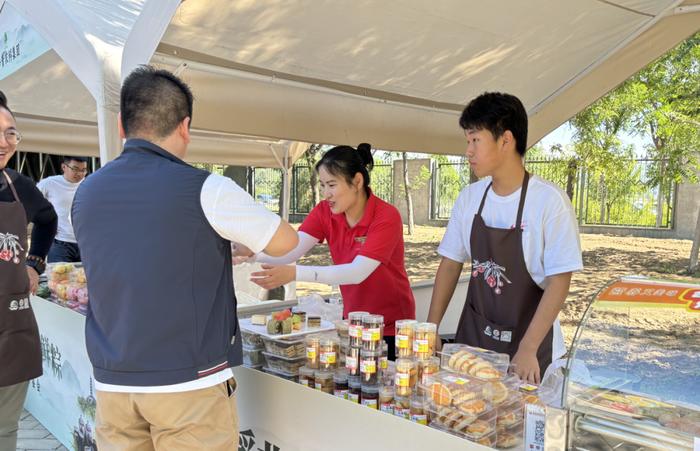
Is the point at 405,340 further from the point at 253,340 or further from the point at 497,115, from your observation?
the point at 497,115

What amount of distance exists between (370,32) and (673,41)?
6.26 feet

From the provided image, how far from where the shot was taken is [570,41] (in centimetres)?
311

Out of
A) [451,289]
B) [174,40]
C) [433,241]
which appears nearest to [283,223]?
[451,289]

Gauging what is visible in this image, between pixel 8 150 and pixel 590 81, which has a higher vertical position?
pixel 590 81

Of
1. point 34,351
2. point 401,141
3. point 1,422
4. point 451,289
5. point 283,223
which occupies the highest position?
point 401,141

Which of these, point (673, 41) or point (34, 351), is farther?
point (673, 41)

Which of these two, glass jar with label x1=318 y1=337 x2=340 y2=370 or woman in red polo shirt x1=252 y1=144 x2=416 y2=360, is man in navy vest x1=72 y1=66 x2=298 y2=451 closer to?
glass jar with label x1=318 y1=337 x2=340 y2=370

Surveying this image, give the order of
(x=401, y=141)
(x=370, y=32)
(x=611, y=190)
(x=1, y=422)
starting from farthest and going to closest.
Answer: (x=611, y=190) < (x=401, y=141) < (x=370, y=32) < (x=1, y=422)

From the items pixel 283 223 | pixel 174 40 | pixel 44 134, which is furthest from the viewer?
pixel 44 134

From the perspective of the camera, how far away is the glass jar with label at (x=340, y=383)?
1.70 m

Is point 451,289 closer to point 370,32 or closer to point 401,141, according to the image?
point 370,32

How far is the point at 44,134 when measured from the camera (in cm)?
493

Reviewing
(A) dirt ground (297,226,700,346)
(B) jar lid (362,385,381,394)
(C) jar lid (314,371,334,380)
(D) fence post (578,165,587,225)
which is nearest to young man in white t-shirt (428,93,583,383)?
(B) jar lid (362,385,381,394)

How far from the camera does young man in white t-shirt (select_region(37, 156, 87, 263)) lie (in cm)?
479
